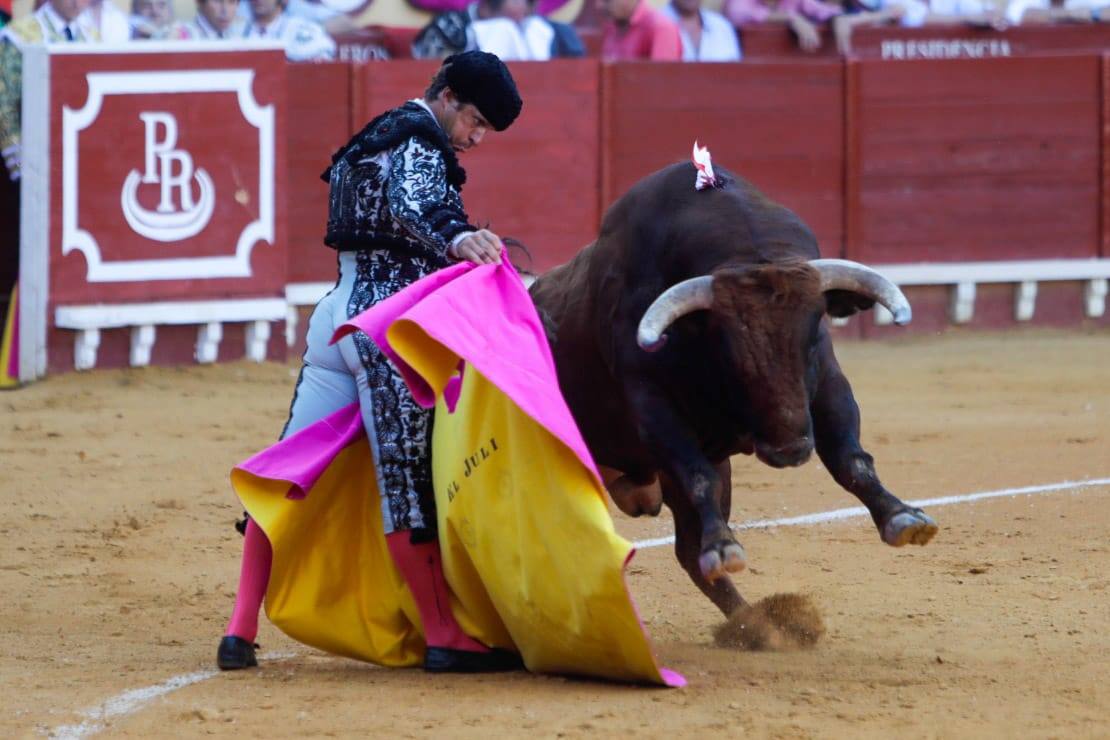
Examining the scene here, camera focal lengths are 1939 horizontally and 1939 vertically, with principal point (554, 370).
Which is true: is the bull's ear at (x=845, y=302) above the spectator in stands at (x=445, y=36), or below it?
below

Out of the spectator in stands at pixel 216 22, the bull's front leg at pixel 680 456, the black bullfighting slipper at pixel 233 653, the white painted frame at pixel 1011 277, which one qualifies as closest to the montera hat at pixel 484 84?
the bull's front leg at pixel 680 456

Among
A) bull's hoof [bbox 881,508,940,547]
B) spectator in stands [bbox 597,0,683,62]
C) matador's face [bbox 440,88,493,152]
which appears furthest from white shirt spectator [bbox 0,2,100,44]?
bull's hoof [bbox 881,508,940,547]

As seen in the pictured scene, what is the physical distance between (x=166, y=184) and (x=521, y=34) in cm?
216

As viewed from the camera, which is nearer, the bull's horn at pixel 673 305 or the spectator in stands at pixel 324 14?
the bull's horn at pixel 673 305

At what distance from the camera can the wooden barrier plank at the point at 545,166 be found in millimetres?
8938

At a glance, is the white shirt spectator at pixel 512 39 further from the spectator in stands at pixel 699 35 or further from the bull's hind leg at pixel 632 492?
the bull's hind leg at pixel 632 492

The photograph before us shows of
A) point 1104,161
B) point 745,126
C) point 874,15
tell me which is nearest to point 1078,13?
point 874,15

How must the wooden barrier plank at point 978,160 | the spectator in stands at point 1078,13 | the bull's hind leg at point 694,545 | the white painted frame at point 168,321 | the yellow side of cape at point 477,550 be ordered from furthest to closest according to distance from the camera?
the spectator in stands at point 1078,13, the wooden barrier plank at point 978,160, the white painted frame at point 168,321, the bull's hind leg at point 694,545, the yellow side of cape at point 477,550

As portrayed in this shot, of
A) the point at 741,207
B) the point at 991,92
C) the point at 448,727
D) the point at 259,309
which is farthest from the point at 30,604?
the point at 991,92

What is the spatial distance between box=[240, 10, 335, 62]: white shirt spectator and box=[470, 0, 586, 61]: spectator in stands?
72cm

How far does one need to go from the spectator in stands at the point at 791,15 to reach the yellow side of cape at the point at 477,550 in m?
7.04

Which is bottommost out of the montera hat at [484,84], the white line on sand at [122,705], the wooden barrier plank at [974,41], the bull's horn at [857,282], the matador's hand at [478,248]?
the white line on sand at [122,705]

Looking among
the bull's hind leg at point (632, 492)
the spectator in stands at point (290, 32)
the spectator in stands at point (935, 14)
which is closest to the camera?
the bull's hind leg at point (632, 492)

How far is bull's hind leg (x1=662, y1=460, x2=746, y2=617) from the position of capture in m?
4.20
